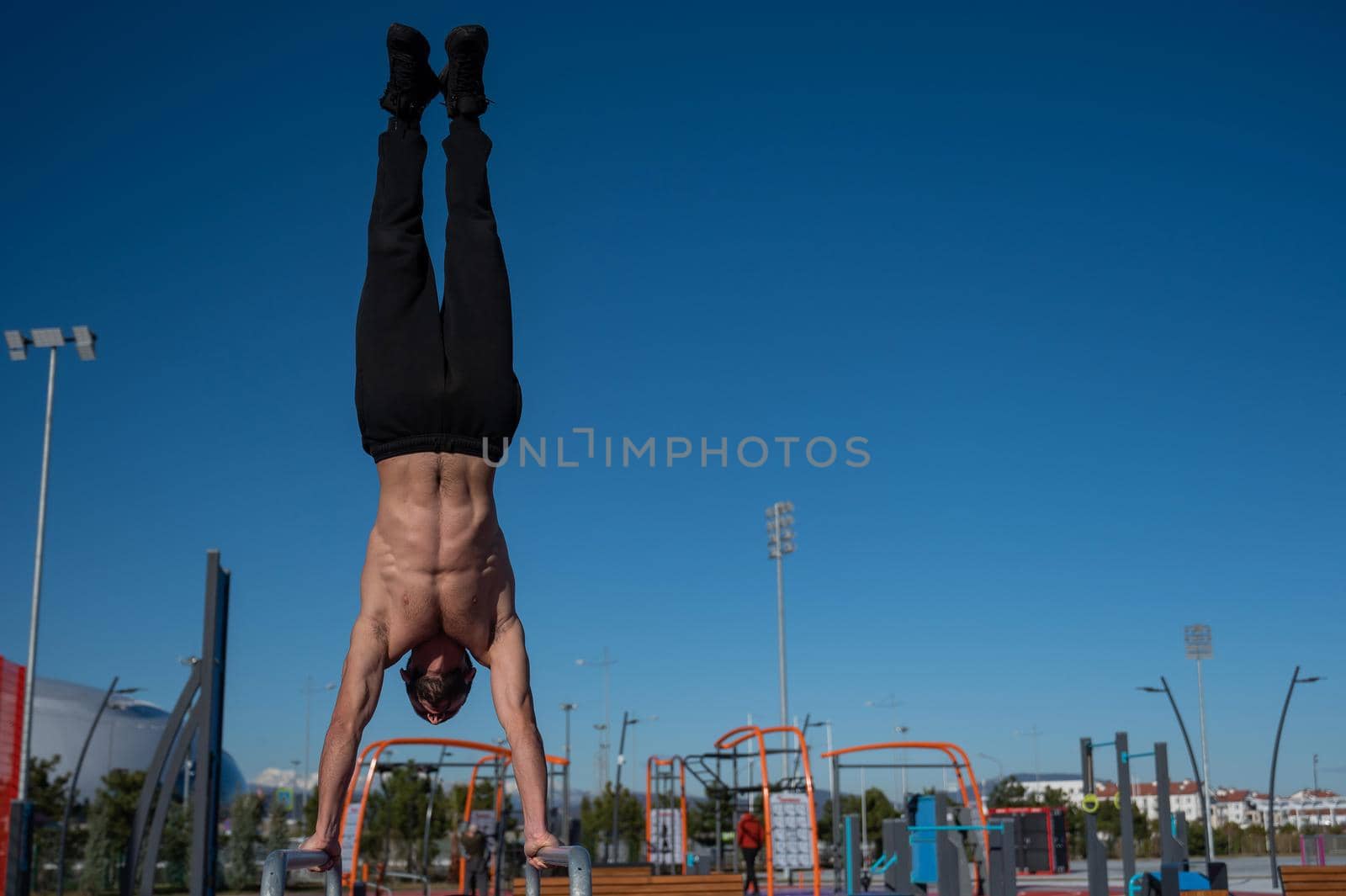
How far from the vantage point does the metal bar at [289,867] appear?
9.35ft

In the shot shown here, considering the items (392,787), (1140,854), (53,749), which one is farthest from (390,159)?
(53,749)

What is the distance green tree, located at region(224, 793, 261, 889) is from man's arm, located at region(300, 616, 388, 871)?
32916 mm

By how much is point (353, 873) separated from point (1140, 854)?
1410 inches

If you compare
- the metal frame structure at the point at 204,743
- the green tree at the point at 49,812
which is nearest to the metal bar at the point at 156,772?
the metal frame structure at the point at 204,743

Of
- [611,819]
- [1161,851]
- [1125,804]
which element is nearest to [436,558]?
[1125,804]

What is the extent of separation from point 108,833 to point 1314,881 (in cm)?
3077

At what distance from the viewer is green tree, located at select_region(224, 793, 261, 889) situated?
3397 cm

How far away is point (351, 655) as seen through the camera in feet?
12.6

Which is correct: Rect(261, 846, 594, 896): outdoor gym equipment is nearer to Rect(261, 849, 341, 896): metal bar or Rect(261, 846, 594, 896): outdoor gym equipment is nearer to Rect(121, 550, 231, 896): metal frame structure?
Rect(261, 849, 341, 896): metal bar

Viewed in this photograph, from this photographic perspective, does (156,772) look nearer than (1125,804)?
Yes

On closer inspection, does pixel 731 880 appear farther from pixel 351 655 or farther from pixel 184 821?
pixel 184 821

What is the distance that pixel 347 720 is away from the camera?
368cm

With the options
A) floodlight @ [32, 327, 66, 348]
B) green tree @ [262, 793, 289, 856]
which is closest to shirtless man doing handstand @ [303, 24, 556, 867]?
floodlight @ [32, 327, 66, 348]

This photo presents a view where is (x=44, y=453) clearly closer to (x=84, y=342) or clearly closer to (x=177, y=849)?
(x=84, y=342)
